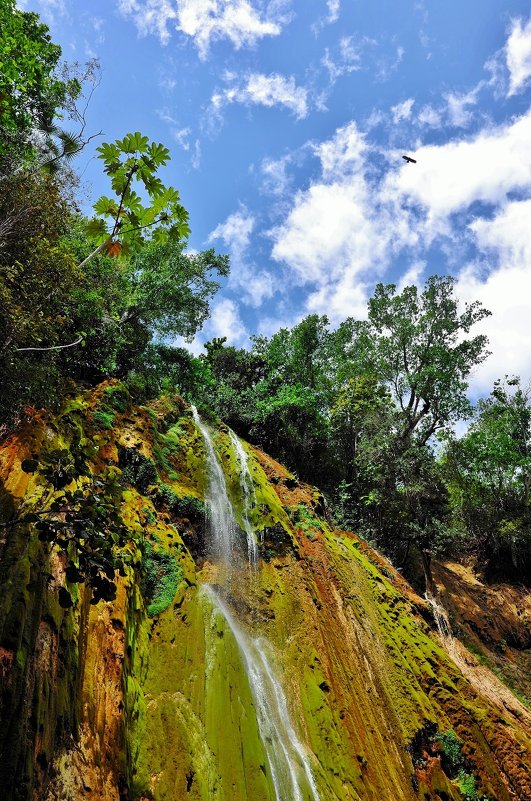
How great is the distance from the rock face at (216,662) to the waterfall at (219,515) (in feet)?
0.68

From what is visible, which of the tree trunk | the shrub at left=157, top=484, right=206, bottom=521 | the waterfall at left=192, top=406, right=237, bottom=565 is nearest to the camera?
the shrub at left=157, top=484, right=206, bottom=521

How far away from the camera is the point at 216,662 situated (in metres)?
8.37

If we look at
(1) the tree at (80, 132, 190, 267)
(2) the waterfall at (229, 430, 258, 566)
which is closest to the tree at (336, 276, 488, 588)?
(2) the waterfall at (229, 430, 258, 566)

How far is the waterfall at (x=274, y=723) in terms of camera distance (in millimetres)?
7332

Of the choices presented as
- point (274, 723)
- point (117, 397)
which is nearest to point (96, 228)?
point (117, 397)

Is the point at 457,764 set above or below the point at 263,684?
below

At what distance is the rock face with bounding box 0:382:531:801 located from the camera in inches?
198

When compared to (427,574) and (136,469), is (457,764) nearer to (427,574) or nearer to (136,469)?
(427,574)

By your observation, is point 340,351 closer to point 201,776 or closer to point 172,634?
point 172,634

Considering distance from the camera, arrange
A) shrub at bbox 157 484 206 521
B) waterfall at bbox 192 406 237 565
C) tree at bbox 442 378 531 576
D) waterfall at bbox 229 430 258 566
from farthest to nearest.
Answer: tree at bbox 442 378 531 576
waterfall at bbox 229 430 258 566
waterfall at bbox 192 406 237 565
shrub at bbox 157 484 206 521

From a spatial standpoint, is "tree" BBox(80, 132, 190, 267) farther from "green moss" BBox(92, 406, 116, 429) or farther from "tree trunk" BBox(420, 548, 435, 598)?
"tree trunk" BBox(420, 548, 435, 598)

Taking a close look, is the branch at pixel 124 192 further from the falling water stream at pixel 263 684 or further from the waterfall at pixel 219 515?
the waterfall at pixel 219 515

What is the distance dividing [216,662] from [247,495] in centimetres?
620

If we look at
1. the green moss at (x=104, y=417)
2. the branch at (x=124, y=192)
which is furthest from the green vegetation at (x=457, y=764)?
the branch at (x=124, y=192)
